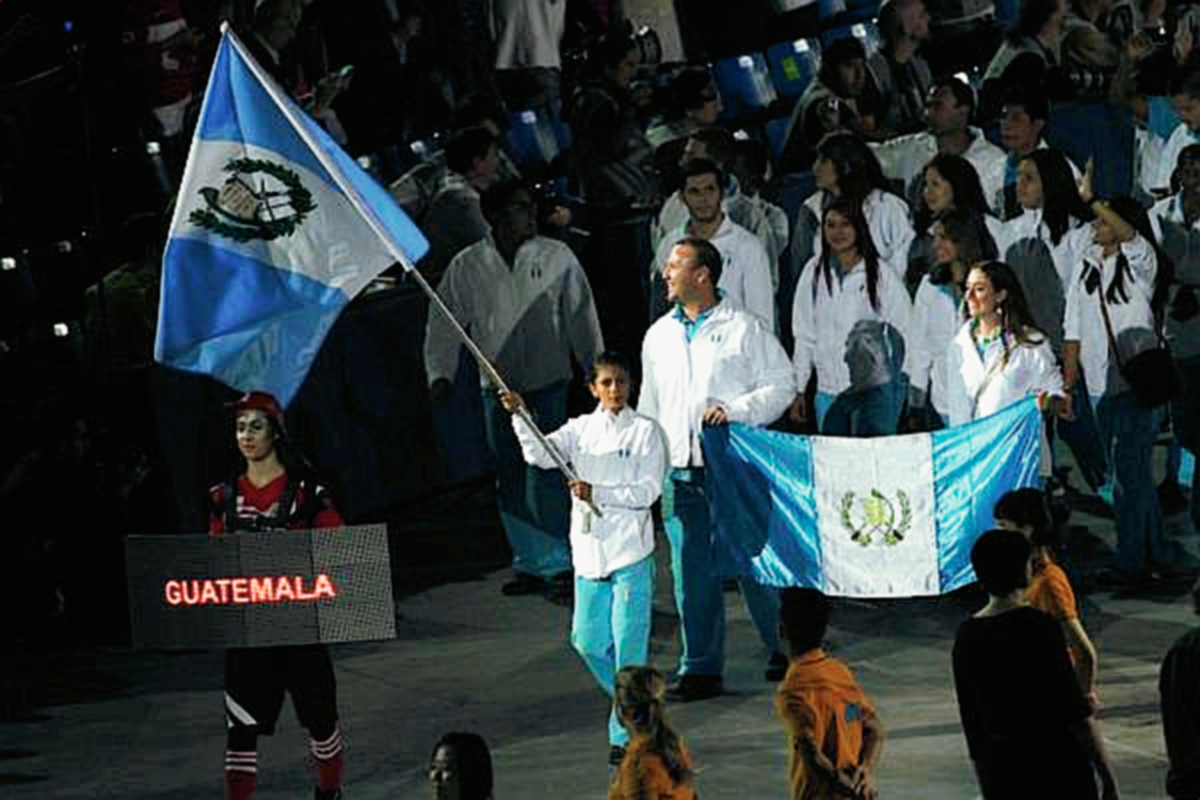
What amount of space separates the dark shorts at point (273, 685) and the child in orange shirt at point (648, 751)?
2.49 metres

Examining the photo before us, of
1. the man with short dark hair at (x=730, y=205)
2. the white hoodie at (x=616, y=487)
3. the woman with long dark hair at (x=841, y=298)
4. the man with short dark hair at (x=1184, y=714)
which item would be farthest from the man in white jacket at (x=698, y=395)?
the man with short dark hair at (x=1184, y=714)

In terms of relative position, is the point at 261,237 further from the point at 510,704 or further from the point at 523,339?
the point at 523,339

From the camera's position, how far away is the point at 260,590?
1599 cm

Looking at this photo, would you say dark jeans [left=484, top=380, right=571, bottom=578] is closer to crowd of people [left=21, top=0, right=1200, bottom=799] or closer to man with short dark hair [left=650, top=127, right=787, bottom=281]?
crowd of people [left=21, top=0, right=1200, bottom=799]

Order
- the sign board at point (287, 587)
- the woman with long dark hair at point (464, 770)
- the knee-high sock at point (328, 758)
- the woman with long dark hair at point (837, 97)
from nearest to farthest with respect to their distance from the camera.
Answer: the woman with long dark hair at point (464, 770) < the sign board at point (287, 587) < the knee-high sock at point (328, 758) < the woman with long dark hair at point (837, 97)

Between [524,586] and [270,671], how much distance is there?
185 inches

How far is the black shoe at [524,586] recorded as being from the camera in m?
20.9

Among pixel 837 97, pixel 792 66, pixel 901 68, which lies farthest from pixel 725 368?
pixel 792 66

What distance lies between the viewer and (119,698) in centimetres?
1917

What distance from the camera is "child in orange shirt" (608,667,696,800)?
45.8 feet

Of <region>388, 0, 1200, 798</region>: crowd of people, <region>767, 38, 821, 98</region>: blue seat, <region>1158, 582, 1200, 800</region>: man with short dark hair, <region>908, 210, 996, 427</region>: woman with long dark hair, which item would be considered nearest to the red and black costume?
<region>388, 0, 1200, 798</region>: crowd of people

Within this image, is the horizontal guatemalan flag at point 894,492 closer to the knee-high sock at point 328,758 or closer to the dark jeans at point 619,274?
the knee-high sock at point 328,758

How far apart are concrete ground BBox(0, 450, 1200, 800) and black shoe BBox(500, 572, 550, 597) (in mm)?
130

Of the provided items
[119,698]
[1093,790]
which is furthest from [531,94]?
[1093,790]
